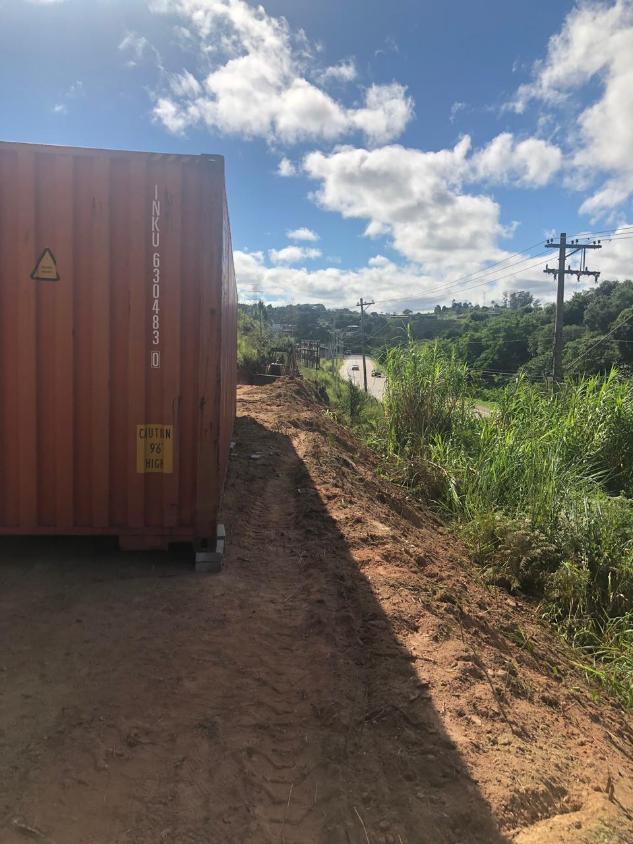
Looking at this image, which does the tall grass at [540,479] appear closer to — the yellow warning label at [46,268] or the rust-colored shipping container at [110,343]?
the rust-colored shipping container at [110,343]

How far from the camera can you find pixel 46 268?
11.6ft

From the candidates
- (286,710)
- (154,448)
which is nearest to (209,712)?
(286,710)

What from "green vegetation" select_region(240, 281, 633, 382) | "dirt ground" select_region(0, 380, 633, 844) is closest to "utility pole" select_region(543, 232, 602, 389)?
"green vegetation" select_region(240, 281, 633, 382)

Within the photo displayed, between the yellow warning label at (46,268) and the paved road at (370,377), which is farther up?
the yellow warning label at (46,268)

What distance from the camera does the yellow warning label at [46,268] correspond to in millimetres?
3508

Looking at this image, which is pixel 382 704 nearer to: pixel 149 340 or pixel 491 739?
pixel 491 739

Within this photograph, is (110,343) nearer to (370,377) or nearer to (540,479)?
(540,479)

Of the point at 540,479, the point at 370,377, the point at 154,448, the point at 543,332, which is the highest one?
the point at 543,332

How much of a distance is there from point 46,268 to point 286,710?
10.3ft

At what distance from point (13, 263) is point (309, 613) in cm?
308

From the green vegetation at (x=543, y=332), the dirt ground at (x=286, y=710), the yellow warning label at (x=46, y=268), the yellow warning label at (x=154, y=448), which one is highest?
the green vegetation at (x=543, y=332)

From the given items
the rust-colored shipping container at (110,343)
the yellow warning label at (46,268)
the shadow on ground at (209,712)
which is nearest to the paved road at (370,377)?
the rust-colored shipping container at (110,343)

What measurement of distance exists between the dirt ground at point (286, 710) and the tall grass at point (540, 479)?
874 mm

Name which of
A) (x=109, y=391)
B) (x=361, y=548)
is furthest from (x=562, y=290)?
(x=109, y=391)
